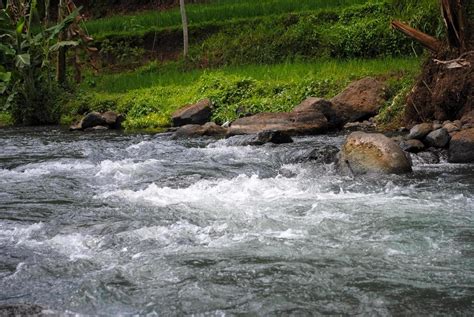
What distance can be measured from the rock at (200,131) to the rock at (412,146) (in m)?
4.31

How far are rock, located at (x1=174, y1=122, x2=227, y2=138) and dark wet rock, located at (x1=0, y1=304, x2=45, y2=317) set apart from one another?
929 cm

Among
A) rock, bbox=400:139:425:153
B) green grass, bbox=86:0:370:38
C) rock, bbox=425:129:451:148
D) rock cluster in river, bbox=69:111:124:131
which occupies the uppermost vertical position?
green grass, bbox=86:0:370:38

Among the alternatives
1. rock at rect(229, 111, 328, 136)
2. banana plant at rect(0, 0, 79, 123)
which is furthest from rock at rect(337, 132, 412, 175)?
banana plant at rect(0, 0, 79, 123)

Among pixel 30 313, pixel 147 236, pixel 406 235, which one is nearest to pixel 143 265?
pixel 147 236

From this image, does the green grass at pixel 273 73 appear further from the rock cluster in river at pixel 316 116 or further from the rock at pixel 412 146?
the rock at pixel 412 146

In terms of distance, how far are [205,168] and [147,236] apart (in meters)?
3.70

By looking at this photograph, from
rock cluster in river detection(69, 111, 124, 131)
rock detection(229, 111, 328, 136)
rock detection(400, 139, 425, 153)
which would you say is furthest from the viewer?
rock cluster in river detection(69, 111, 124, 131)

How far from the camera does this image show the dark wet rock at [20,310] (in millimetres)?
4008

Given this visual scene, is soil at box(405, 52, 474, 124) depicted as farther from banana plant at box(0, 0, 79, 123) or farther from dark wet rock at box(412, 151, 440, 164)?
banana plant at box(0, 0, 79, 123)

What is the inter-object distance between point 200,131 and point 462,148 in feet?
18.9

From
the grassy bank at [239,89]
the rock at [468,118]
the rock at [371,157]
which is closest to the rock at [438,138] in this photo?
the rock at [468,118]

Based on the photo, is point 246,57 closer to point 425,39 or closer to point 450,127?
point 425,39

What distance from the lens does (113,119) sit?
614 inches

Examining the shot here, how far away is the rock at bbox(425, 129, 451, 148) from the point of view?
32.8 feet
